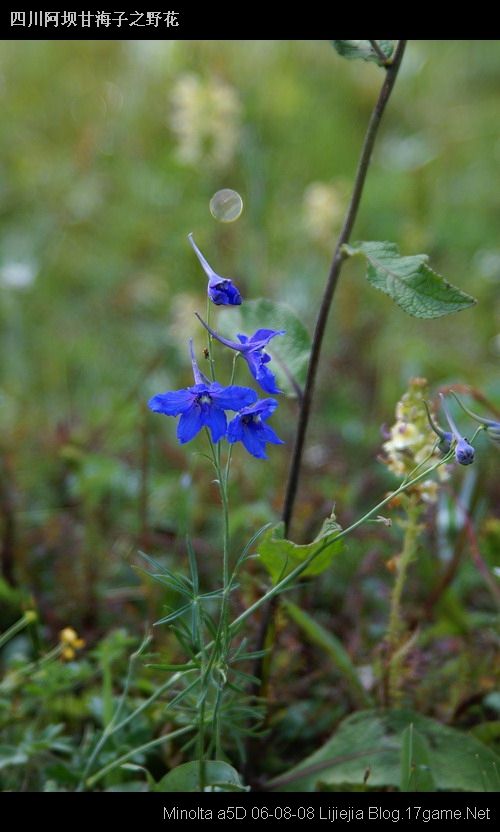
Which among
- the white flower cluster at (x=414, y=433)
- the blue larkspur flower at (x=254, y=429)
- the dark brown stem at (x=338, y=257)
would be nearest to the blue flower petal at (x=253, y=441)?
the blue larkspur flower at (x=254, y=429)

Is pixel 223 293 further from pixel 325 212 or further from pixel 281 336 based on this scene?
pixel 325 212

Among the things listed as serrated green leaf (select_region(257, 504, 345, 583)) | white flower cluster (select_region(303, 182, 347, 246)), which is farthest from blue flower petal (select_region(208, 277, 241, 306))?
white flower cluster (select_region(303, 182, 347, 246))

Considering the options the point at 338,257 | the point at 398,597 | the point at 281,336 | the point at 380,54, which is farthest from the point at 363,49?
the point at 398,597

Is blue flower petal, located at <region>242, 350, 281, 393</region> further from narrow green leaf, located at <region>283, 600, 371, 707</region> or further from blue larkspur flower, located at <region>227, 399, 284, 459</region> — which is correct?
narrow green leaf, located at <region>283, 600, 371, 707</region>

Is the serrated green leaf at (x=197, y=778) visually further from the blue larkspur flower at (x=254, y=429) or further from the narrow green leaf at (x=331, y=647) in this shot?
the blue larkspur flower at (x=254, y=429)

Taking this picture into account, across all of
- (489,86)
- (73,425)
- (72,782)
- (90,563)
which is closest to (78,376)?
(73,425)

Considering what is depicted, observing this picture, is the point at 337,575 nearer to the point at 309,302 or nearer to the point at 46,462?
the point at 46,462
